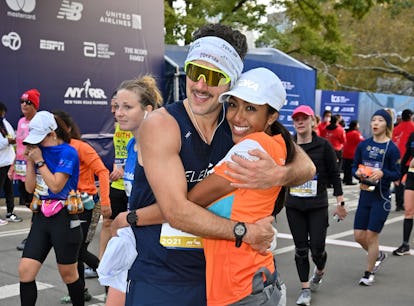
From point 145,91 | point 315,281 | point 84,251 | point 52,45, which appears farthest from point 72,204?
point 52,45

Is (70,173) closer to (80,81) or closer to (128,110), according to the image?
(128,110)

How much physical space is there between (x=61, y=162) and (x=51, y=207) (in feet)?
1.15

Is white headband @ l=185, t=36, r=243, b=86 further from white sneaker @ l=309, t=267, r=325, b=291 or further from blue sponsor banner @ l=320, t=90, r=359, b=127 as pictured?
blue sponsor banner @ l=320, t=90, r=359, b=127

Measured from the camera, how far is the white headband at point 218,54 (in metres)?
2.29

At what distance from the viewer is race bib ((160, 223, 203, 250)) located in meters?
2.32

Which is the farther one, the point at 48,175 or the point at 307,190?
the point at 307,190

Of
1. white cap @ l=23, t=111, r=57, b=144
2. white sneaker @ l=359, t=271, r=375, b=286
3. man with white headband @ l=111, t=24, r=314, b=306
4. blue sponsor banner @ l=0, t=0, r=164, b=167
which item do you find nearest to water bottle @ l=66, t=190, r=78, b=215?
white cap @ l=23, t=111, r=57, b=144

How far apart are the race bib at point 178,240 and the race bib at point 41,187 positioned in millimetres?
2145

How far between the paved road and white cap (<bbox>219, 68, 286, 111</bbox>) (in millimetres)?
3559

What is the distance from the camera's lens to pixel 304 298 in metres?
5.34

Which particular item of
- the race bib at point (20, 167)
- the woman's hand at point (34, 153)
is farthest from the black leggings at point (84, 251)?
the race bib at point (20, 167)

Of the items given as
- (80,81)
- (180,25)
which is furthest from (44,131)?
(180,25)

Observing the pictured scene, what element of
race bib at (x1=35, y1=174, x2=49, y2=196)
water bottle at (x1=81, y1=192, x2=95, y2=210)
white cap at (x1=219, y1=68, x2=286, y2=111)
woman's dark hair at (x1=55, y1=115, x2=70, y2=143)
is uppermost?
white cap at (x1=219, y1=68, x2=286, y2=111)

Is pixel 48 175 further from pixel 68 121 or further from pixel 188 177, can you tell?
pixel 188 177
